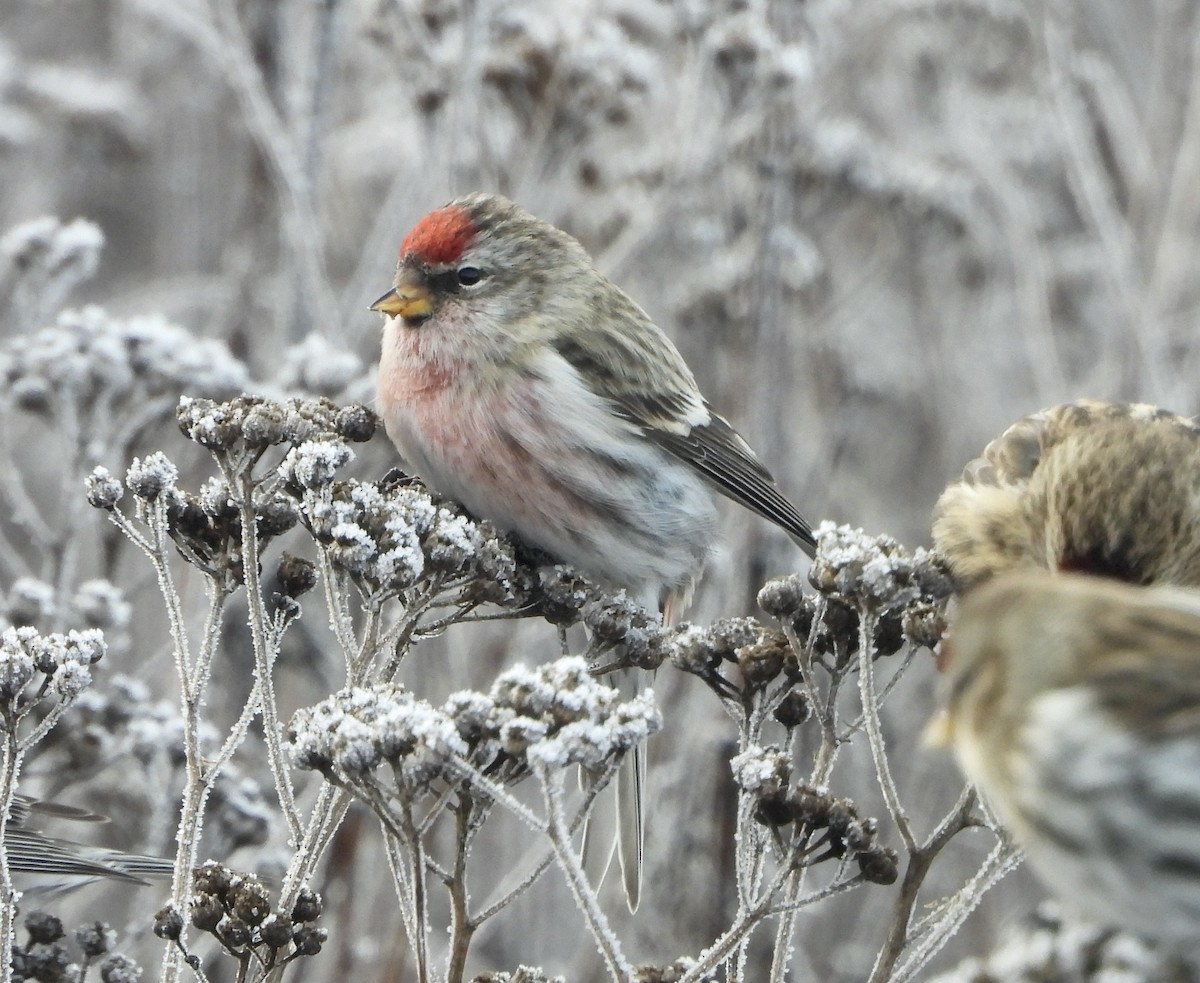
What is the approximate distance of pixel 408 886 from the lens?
7.48 ft

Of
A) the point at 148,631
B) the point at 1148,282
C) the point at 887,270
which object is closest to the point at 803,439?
the point at 887,270

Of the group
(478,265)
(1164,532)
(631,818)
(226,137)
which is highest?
(226,137)

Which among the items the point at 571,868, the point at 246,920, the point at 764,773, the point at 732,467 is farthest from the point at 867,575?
the point at 732,467

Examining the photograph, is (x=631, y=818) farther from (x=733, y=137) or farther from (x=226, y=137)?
(x=226, y=137)

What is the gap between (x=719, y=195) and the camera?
247 inches

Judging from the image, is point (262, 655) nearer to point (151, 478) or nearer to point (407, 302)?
point (151, 478)

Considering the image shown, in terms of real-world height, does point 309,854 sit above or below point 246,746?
below

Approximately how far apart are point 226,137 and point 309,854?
570cm

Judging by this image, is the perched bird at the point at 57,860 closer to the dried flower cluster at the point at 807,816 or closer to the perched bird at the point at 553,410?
the perched bird at the point at 553,410

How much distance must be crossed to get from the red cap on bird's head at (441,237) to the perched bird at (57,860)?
4.54 feet

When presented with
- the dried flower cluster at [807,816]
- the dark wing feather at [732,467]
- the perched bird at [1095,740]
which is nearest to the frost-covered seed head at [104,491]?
the dried flower cluster at [807,816]

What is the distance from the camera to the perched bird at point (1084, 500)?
2799mm

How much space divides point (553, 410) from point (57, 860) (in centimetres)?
135

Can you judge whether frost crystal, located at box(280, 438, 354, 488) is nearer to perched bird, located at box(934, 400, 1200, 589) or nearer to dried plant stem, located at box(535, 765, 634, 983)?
dried plant stem, located at box(535, 765, 634, 983)
